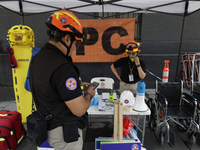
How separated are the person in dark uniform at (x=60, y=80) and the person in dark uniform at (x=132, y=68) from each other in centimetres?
188

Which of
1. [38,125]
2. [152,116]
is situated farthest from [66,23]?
[152,116]

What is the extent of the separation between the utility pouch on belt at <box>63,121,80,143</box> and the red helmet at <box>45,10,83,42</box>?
0.81 m

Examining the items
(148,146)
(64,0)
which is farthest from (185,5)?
(148,146)

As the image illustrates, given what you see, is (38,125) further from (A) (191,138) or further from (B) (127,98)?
(A) (191,138)

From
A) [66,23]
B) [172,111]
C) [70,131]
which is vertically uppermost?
[66,23]

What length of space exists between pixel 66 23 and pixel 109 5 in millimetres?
2998

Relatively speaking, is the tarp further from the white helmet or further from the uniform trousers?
the uniform trousers

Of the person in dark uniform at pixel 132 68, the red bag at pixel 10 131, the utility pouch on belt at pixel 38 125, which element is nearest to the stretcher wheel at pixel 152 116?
the person in dark uniform at pixel 132 68

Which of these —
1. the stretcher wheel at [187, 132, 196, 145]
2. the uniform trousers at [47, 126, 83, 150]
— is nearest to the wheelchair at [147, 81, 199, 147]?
the stretcher wheel at [187, 132, 196, 145]

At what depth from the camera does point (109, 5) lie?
12.1 ft

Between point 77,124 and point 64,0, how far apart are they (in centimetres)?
310

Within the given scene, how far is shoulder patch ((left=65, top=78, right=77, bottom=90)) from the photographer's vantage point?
101cm

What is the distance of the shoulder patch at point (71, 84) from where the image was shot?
1.01 metres

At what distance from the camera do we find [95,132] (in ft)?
10.1
